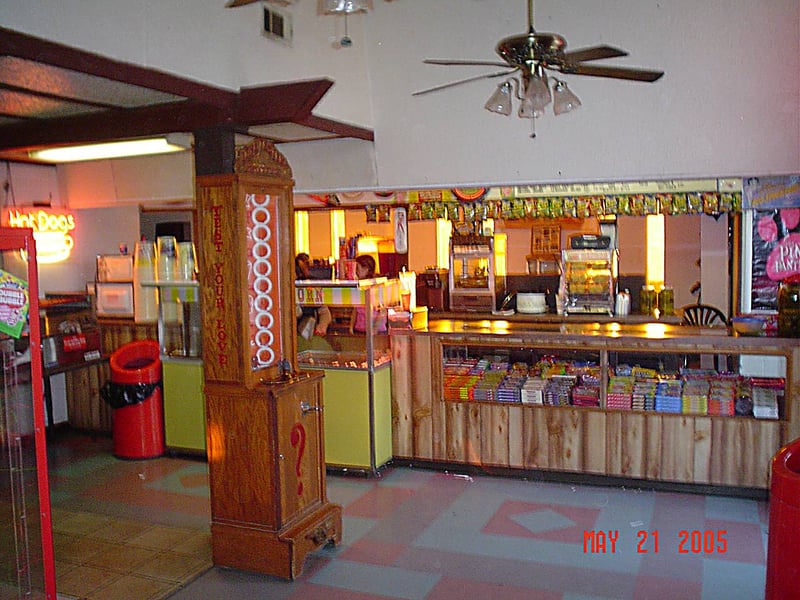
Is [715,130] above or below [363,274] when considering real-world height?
above

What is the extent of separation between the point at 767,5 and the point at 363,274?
5394mm

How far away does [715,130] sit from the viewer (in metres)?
5.30

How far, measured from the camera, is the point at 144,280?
7.96 metres

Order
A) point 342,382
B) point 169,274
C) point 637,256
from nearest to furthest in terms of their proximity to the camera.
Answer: point 342,382 < point 169,274 < point 637,256

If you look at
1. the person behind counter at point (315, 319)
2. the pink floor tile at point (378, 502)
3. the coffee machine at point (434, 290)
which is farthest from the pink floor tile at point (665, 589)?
the coffee machine at point (434, 290)

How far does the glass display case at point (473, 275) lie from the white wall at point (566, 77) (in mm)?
4016

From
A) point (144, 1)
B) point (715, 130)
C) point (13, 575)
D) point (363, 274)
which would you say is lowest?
point (13, 575)

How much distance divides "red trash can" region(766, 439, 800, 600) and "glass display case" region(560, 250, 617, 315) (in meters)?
5.96

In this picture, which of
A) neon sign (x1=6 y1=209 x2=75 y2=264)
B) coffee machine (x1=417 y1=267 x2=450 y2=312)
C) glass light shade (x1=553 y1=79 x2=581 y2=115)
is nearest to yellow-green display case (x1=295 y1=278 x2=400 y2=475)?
glass light shade (x1=553 y1=79 x2=581 y2=115)

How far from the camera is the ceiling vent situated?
497cm

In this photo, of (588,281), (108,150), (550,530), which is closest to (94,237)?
(108,150)

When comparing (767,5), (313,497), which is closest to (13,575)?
(313,497)

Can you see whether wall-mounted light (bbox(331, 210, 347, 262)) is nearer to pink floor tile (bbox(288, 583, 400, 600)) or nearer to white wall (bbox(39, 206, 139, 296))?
Answer: white wall (bbox(39, 206, 139, 296))

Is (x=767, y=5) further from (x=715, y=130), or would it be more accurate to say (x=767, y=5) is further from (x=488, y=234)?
(x=488, y=234)
